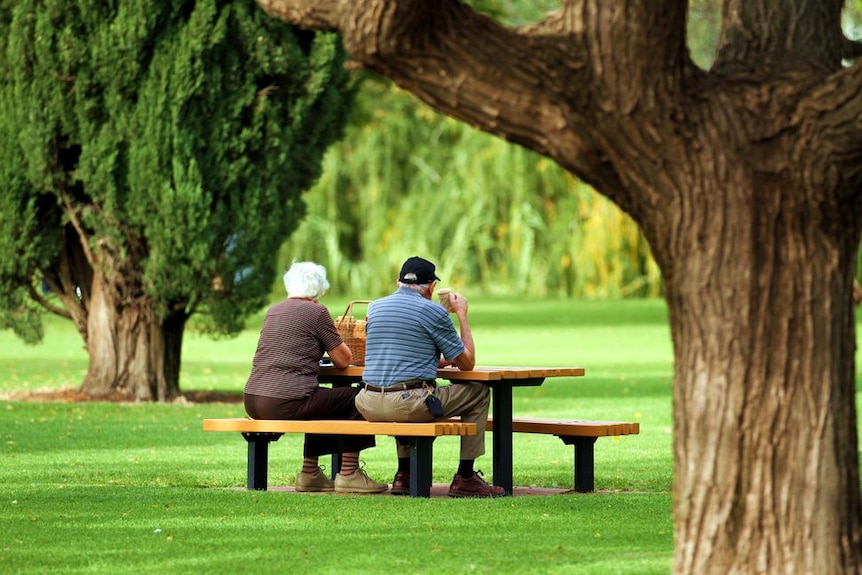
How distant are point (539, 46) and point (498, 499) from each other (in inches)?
181

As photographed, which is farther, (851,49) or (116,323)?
(116,323)

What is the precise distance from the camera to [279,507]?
1014cm

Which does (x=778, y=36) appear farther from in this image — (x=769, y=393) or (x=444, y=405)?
(x=444, y=405)

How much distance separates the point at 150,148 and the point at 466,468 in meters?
7.90

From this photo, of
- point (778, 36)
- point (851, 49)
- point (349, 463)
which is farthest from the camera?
point (349, 463)

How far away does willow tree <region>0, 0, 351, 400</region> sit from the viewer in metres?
17.5

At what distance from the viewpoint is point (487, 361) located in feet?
82.2

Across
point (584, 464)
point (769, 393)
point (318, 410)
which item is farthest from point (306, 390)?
point (769, 393)

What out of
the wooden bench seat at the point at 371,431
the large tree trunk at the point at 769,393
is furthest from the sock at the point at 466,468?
the large tree trunk at the point at 769,393

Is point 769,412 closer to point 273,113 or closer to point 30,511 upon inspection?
point 30,511

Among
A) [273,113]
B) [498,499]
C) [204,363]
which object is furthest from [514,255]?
A: [498,499]

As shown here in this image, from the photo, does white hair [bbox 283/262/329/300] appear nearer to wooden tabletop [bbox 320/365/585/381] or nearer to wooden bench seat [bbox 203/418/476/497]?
wooden tabletop [bbox 320/365/585/381]

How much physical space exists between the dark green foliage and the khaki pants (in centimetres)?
739

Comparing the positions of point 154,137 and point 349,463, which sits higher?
point 154,137
